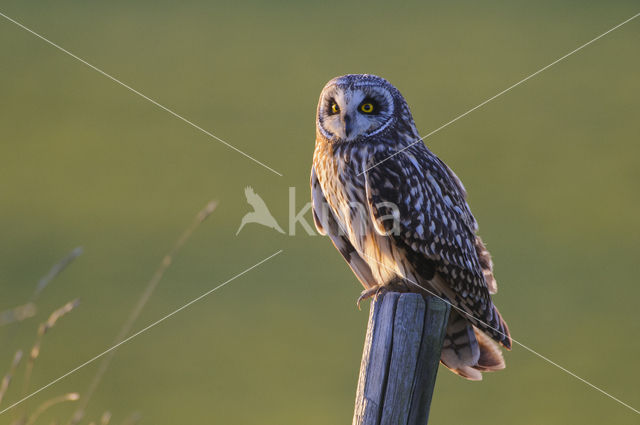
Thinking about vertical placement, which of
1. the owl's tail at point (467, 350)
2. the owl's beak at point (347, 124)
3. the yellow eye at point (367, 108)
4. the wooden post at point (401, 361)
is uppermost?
the yellow eye at point (367, 108)

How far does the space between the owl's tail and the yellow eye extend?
1.06 meters

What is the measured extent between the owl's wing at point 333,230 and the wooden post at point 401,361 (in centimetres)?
123

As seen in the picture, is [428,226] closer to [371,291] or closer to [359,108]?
[371,291]

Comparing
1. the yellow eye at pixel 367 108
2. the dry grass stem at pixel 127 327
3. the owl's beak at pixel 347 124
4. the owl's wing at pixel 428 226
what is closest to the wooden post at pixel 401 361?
the dry grass stem at pixel 127 327

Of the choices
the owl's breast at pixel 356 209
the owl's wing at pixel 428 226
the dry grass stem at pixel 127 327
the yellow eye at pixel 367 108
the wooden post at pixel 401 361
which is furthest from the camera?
the yellow eye at pixel 367 108

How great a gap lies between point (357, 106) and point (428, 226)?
0.68 meters

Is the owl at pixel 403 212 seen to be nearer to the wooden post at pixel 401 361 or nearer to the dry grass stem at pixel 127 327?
the wooden post at pixel 401 361

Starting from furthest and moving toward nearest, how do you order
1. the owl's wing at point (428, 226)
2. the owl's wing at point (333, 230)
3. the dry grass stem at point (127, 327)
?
1. the owl's wing at point (333, 230)
2. the owl's wing at point (428, 226)
3. the dry grass stem at point (127, 327)

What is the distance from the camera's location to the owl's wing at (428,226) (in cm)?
370

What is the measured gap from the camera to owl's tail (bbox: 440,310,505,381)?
3.74 metres

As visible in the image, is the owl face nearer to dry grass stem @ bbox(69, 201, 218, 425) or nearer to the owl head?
the owl head

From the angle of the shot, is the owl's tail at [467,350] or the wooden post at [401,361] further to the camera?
the owl's tail at [467,350]

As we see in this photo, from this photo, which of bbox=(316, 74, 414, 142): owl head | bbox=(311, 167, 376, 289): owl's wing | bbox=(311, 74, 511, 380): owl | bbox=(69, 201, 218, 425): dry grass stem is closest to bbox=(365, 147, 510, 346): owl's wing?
bbox=(311, 74, 511, 380): owl

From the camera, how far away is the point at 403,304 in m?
2.86
